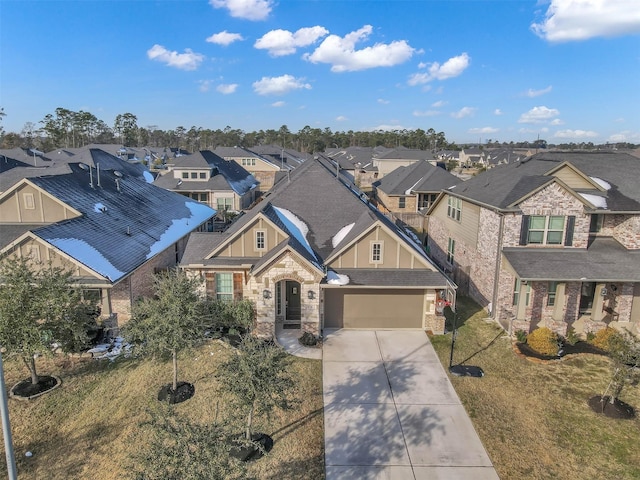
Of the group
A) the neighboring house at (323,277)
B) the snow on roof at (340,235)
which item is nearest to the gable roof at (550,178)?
the neighboring house at (323,277)

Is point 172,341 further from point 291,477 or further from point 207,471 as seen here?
point 207,471

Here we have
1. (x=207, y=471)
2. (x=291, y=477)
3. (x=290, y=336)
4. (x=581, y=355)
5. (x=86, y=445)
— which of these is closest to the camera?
(x=207, y=471)

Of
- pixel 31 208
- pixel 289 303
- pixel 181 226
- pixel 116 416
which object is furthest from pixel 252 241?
pixel 31 208

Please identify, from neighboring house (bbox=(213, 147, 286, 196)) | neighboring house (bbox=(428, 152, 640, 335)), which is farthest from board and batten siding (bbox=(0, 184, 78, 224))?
neighboring house (bbox=(213, 147, 286, 196))

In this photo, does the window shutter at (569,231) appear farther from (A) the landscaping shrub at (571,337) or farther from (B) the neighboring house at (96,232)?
(B) the neighboring house at (96,232)

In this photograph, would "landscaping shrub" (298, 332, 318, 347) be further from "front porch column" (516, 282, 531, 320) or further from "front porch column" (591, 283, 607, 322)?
"front porch column" (591, 283, 607, 322)

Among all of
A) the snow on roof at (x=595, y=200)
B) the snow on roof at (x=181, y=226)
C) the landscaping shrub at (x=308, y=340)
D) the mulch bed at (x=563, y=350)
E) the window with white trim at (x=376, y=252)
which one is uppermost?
the snow on roof at (x=595, y=200)

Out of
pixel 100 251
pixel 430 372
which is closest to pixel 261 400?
pixel 430 372
